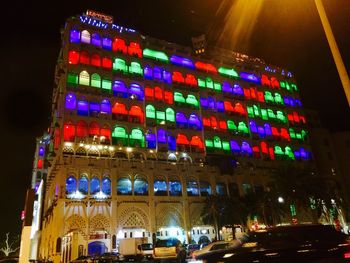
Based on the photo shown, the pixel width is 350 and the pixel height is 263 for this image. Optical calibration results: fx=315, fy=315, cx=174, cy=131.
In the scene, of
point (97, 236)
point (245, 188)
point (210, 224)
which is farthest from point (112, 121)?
point (245, 188)

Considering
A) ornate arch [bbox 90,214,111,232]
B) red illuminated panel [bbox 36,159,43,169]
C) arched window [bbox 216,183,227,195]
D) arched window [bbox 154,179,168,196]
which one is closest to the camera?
ornate arch [bbox 90,214,111,232]

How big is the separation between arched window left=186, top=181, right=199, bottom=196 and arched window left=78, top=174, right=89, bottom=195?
1740cm

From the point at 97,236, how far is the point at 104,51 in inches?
1229

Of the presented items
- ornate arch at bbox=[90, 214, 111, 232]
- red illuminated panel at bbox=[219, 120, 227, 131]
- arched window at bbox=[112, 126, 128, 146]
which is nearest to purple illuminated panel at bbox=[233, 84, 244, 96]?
red illuminated panel at bbox=[219, 120, 227, 131]

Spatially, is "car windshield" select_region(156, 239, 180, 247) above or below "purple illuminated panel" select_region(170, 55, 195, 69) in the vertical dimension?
below

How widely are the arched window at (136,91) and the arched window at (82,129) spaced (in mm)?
10492

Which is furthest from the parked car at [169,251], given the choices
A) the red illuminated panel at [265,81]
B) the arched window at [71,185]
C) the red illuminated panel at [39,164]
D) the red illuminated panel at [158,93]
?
the red illuminated panel at [39,164]

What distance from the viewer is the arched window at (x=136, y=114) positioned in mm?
53969

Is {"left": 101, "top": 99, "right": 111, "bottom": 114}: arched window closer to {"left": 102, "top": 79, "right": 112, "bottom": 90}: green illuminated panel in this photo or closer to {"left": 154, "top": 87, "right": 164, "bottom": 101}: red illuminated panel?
{"left": 102, "top": 79, "right": 112, "bottom": 90}: green illuminated panel

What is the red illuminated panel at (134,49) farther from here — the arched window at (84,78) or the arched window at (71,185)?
the arched window at (71,185)

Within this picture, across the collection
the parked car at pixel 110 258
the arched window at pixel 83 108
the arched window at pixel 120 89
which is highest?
the arched window at pixel 120 89

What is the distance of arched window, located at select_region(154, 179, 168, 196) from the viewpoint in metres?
51.0

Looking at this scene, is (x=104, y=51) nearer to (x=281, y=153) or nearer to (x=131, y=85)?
(x=131, y=85)

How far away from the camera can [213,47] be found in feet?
235
